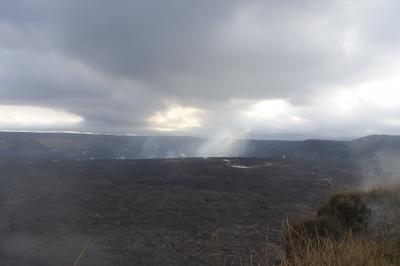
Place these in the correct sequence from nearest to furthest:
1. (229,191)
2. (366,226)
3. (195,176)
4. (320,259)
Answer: (320,259)
(366,226)
(229,191)
(195,176)

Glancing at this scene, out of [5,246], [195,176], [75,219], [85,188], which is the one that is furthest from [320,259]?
[195,176]

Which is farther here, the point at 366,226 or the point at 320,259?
the point at 366,226

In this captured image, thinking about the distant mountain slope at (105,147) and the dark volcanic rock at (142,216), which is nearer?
the dark volcanic rock at (142,216)

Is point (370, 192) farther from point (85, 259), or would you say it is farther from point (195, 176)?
point (195, 176)

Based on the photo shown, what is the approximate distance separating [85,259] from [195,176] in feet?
80.0

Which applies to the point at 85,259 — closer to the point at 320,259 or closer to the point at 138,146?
the point at 320,259

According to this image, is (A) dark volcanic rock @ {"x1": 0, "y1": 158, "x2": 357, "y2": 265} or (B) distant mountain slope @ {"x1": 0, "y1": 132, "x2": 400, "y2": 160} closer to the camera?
(A) dark volcanic rock @ {"x1": 0, "y1": 158, "x2": 357, "y2": 265}

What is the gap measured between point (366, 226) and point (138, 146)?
192m

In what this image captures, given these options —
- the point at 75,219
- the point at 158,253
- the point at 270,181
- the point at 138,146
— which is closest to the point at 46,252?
the point at 158,253

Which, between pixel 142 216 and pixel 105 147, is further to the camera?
pixel 105 147

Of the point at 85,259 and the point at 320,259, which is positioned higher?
the point at 320,259

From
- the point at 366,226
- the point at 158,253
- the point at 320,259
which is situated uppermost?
the point at 320,259

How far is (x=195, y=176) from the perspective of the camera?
36375 millimetres

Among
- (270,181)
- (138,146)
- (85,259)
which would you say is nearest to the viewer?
(85,259)
